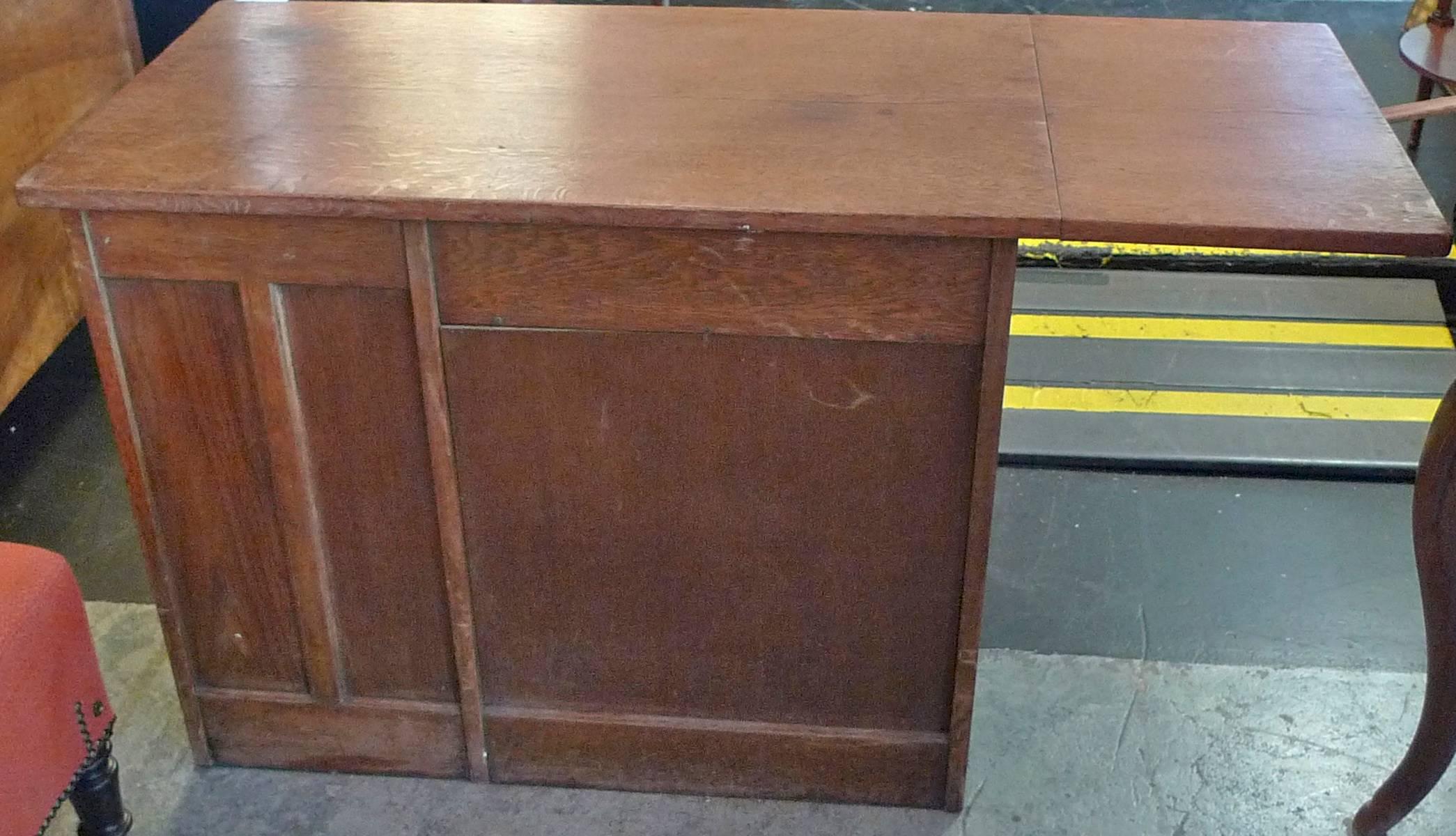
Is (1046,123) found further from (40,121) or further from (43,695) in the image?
(40,121)

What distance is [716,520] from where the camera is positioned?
1760 mm

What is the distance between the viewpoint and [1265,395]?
9.10 feet

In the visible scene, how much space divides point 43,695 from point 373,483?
Result: 0.42 meters

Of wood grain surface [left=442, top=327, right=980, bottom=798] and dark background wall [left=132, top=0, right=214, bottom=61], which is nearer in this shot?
wood grain surface [left=442, top=327, right=980, bottom=798]

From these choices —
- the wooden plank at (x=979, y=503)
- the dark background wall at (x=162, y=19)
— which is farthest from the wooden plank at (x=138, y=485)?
the dark background wall at (x=162, y=19)

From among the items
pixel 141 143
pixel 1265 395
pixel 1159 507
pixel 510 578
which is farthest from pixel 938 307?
pixel 1265 395

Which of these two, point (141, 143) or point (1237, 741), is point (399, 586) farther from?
point (1237, 741)

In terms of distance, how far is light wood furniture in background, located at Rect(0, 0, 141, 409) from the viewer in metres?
2.55

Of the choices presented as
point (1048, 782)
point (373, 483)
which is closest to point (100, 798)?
point (373, 483)

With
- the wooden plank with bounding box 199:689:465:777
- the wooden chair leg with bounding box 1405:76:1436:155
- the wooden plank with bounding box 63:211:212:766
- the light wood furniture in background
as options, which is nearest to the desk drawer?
the wooden plank with bounding box 63:211:212:766

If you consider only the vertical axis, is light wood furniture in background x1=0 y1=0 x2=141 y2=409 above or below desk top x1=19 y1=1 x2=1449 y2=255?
below

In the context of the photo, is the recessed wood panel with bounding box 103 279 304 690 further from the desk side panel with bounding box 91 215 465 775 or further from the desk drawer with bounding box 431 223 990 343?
the desk drawer with bounding box 431 223 990 343

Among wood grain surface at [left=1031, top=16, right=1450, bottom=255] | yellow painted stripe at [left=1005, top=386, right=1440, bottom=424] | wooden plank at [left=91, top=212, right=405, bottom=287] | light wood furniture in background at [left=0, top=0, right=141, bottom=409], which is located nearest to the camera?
wood grain surface at [left=1031, top=16, right=1450, bottom=255]

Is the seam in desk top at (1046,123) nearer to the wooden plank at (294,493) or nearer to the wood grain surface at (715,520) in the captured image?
the wood grain surface at (715,520)
